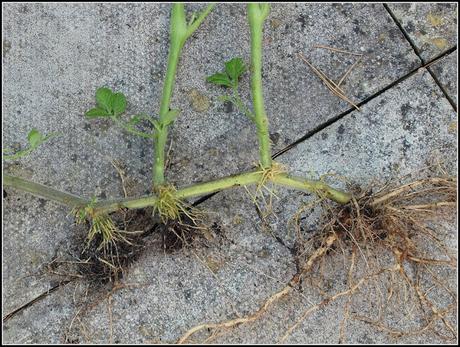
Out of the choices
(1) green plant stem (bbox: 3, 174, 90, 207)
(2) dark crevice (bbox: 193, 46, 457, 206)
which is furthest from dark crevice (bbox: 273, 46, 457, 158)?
(1) green plant stem (bbox: 3, 174, 90, 207)

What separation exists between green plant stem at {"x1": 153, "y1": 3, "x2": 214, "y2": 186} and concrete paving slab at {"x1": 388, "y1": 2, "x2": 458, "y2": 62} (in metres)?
0.52

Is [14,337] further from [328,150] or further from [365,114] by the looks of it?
[365,114]

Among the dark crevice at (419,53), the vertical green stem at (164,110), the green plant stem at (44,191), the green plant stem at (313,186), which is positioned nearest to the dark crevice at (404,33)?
the dark crevice at (419,53)

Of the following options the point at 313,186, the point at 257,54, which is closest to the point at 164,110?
the point at 257,54

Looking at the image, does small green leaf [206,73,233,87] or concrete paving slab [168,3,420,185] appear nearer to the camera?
small green leaf [206,73,233,87]

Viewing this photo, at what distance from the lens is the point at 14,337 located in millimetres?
1598

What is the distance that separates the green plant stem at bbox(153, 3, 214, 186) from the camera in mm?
1480

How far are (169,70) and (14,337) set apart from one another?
0.78m

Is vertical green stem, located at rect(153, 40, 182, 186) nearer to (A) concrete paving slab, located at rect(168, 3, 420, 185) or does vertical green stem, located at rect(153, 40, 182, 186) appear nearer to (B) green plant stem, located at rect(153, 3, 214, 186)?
(B) green plant stem, located at rect(153, 3, 214, 186)

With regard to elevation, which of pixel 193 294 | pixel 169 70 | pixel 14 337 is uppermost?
pixel 169 70

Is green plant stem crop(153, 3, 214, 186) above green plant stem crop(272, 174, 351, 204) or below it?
above

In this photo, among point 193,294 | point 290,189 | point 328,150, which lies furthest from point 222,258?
point 328,150

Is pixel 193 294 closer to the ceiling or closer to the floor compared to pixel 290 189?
closer to the floor

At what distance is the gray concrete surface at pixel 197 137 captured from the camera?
5.23 ft
